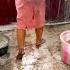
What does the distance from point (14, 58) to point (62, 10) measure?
82 centimetres

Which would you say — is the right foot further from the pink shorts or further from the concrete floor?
the pink shorts

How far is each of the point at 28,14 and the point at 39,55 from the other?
1.60 ft

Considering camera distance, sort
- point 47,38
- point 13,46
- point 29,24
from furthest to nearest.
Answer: point 47,38 < point 13,46 < point 29,24

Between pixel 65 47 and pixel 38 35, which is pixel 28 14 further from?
pixel 65 47

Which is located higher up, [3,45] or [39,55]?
[3,45]

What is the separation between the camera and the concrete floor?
175 centimetres

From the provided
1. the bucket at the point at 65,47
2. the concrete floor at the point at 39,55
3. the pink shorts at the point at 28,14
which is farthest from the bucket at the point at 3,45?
the bucket at the point at 65,47

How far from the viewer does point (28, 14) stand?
1586mm

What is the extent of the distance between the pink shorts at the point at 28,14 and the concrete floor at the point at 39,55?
1.13ft

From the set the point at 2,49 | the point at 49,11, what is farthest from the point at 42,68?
the point at 49,11

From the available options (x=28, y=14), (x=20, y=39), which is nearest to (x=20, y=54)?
(x=20, y=39)

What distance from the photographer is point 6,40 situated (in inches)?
71.9

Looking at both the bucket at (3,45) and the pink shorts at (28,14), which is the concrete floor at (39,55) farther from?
the pink shorts at (28,14)

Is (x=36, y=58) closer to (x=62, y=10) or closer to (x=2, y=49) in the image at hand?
(x=2, y=49)
